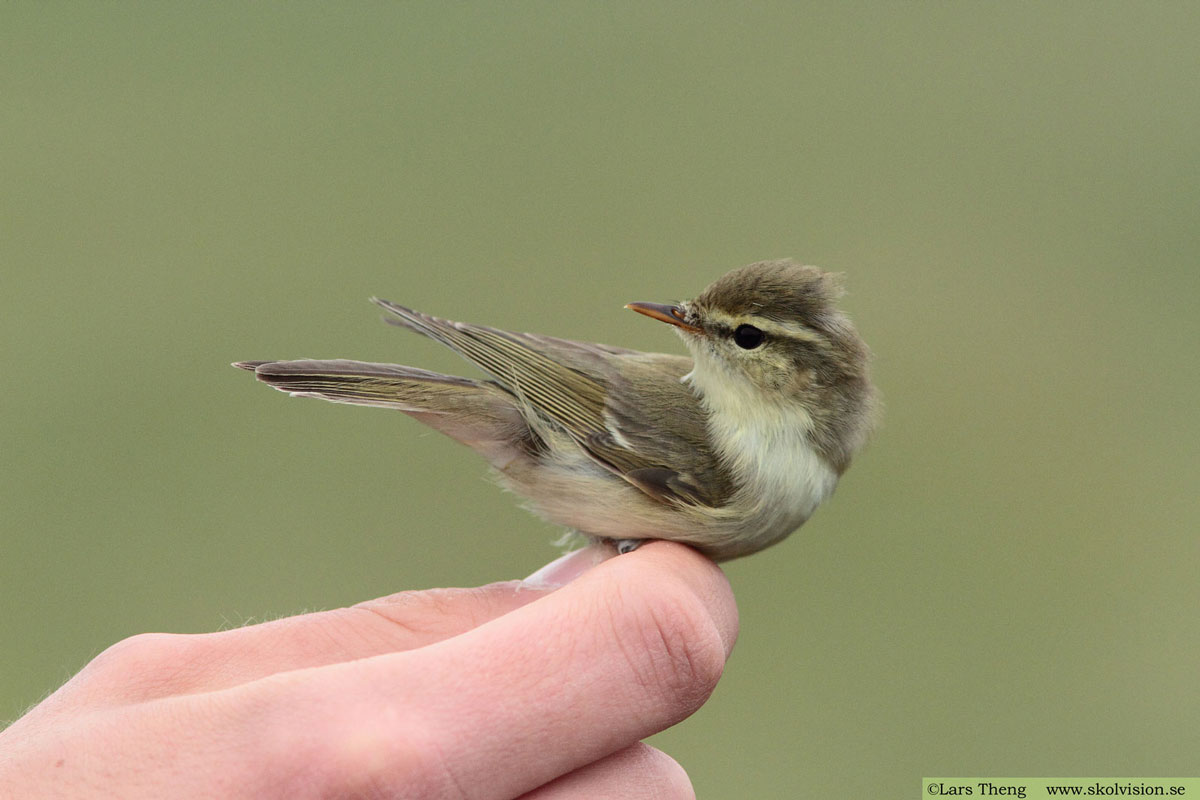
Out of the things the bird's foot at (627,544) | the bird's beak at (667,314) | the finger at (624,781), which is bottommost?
the finger at (624,781)

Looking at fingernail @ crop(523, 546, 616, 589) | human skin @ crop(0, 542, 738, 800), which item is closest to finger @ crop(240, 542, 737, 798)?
human skin @ crop(0, 542, 738, 800)

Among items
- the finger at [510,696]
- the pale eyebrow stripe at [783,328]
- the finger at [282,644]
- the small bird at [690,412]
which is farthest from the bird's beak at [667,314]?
the finger at [510,696]

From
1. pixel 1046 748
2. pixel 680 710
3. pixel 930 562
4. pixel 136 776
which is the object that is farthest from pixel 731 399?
pixel 930 562

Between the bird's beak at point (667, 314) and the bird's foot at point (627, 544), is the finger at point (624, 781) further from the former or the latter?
the bird's beak at point (667, 314)

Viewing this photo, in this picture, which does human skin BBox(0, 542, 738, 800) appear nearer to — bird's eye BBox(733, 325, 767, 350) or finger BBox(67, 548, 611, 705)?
finger BBox(67, 548, 611, 705)

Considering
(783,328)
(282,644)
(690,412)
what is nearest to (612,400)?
(690,412)
